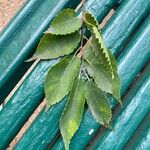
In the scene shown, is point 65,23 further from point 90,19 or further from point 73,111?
point 73,111

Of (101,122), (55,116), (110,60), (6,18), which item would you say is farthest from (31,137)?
(6,18)

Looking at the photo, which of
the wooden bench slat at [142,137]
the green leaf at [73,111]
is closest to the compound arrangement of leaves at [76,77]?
the green leaf at [73,111]

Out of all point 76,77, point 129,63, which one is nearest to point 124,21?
point 129,63

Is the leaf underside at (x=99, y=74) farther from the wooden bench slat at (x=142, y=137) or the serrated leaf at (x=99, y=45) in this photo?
the wooden bench slat at (x=142, y=137)

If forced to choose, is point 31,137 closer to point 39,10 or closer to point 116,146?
point 116,146

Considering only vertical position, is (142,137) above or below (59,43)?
below

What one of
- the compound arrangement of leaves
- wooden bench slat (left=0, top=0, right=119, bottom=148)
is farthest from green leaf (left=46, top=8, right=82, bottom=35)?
wooden bench slat (left=0, top=0, right=119, bottom=148)
